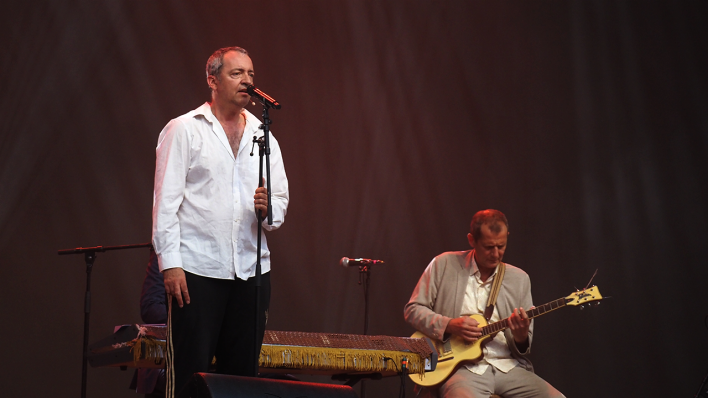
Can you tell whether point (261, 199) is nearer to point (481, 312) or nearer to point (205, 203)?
point (205, 203)

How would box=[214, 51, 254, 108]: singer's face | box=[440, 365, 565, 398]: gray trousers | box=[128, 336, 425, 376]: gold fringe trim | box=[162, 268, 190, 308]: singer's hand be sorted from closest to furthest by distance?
box=[162, 268, 190, 308]: singer's hand, box=[214, 51, 254, 108]: singer's face, box=[128, 336, 425, 376]: gold fringe trim, box=[440, 365, 565, 398]: gray trousers

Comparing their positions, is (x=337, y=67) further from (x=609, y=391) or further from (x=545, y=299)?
(x=609, y=391)

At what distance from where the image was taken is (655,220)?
5207 mm

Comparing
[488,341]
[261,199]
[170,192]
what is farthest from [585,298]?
[170,192]

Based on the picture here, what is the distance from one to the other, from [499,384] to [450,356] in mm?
273

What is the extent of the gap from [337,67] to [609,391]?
9.91 ft

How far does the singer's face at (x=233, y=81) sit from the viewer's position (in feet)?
8.52

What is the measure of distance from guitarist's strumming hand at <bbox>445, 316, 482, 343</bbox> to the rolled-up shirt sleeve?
65.5 inches

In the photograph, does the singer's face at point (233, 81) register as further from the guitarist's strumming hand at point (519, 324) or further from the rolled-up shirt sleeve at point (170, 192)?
the guitarist's strumming hand at point (519, 324)

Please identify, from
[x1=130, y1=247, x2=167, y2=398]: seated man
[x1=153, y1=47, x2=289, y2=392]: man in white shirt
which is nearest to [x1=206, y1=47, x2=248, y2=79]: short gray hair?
[x1=153, y1=47, x2=289, y2=392]: man in white shirt

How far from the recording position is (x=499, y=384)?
137 inches

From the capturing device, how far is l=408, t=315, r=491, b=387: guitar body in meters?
3.50

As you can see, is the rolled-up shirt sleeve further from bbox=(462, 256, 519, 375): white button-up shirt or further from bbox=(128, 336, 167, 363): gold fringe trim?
bbox=(462, 256, 519, 375): white button-up shirt

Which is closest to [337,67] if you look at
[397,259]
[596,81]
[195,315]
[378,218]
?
[378,218]
